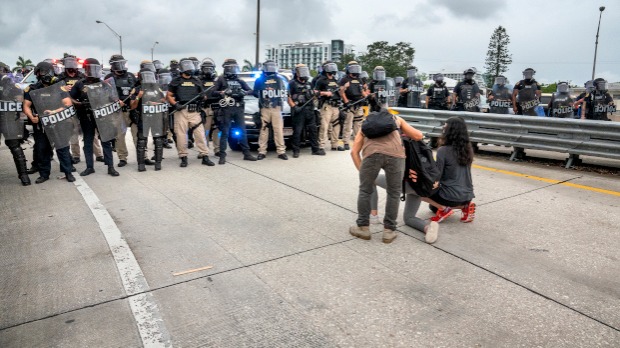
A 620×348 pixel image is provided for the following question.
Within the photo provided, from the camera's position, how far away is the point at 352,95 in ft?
34.5

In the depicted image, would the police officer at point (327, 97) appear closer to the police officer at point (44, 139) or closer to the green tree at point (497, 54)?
the police officer at point (44, 139)

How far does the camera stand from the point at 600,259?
13.9ft

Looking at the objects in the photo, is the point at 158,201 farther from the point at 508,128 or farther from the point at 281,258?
the point at 508,128

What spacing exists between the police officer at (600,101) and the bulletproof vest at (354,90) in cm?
636

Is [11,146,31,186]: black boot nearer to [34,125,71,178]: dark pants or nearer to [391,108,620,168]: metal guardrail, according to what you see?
[34,125,71,178]: dark pants

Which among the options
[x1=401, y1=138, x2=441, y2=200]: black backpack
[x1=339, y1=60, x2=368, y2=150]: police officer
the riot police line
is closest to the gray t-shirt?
[x1=401, y1=138, x2=441, y2=200]: black backpack

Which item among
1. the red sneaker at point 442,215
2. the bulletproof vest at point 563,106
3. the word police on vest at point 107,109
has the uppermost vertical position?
the bulletproof vest at point 563,106

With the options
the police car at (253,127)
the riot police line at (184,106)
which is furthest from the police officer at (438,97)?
the police car at (253,127)

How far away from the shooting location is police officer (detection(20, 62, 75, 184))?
7.39 metres

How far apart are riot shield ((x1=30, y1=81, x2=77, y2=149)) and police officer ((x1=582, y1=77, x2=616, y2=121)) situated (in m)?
12.3

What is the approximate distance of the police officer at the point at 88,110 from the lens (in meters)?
7.73

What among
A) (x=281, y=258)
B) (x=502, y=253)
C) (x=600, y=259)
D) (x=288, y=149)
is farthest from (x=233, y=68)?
(x=600, y=259)

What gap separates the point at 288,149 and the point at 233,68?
2513 mm

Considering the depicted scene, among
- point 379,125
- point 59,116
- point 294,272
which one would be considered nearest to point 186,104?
point 59,116
